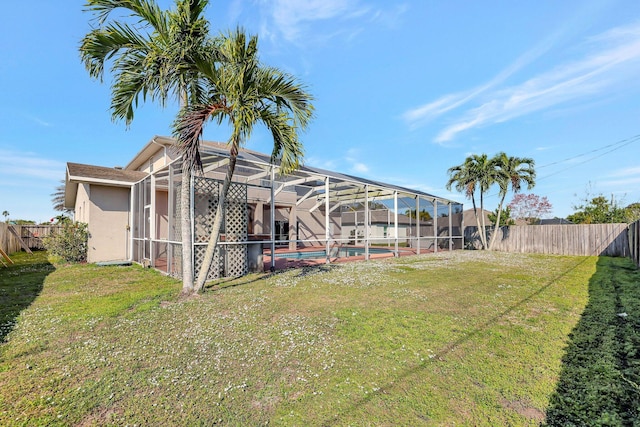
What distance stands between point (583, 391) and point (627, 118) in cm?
1994

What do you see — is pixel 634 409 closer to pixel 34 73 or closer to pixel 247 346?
pixel 247 346

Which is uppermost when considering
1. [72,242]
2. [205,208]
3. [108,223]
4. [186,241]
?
Result: [205,208]

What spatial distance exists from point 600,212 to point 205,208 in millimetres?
28395

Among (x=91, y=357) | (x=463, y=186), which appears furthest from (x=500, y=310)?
(x=463, y=186)

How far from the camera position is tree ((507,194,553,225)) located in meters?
36.4

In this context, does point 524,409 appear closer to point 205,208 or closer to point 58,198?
point 205,208

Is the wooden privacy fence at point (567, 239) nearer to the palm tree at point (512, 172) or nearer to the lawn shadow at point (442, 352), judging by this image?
the palm tree at point (512, 172)

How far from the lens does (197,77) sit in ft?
19.1

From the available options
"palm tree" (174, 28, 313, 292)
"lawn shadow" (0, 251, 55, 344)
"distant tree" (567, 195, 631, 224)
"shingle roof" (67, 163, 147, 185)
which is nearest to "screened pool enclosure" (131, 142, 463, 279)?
"shingle roof" (67, 163, 147, 185)

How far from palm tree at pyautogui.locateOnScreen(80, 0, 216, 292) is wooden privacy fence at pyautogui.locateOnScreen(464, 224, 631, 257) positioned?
1989 centimetres

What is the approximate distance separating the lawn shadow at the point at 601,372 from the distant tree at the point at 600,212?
784 inches

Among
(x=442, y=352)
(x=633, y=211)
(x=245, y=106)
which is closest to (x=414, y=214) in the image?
(x=633, y=211)

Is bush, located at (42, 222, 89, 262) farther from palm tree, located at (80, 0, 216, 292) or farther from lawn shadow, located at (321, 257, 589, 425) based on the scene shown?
lawn shadow, located at (321, 257, 589, 425)

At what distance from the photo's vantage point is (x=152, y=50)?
207 inches
